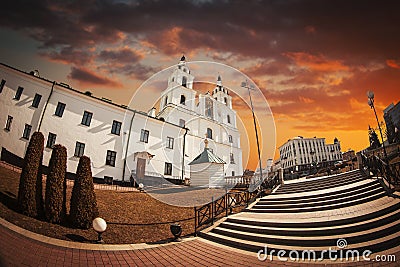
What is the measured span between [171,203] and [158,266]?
18.5 ft

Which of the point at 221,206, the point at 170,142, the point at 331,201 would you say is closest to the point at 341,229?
the point at 331,201

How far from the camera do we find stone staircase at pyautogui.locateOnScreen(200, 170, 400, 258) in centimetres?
421

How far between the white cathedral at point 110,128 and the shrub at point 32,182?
325 mm

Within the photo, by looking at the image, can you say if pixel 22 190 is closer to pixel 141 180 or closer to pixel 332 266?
pixel 332 266

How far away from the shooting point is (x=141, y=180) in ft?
52.3

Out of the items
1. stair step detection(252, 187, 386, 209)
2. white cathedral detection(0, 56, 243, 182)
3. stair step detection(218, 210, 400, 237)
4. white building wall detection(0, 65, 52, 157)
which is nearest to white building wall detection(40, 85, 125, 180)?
white cathedral detection(0, 56, 243, 182)

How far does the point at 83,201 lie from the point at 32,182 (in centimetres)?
165

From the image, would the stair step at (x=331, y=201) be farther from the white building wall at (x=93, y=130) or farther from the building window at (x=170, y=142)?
the building window at (x=170, y=142)

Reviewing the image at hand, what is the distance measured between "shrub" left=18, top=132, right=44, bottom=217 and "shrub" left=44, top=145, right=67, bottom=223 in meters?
0.25

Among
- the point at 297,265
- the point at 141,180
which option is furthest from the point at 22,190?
the point at 141,180

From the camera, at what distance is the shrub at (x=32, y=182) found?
368 cm

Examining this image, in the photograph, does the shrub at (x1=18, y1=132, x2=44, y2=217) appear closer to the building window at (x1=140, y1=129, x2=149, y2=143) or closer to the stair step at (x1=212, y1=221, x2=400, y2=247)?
the stair step at (x1=212, y1=221, x2=400, y2=247)

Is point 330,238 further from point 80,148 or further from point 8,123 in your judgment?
point 80,148

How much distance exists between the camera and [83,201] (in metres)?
5.39
